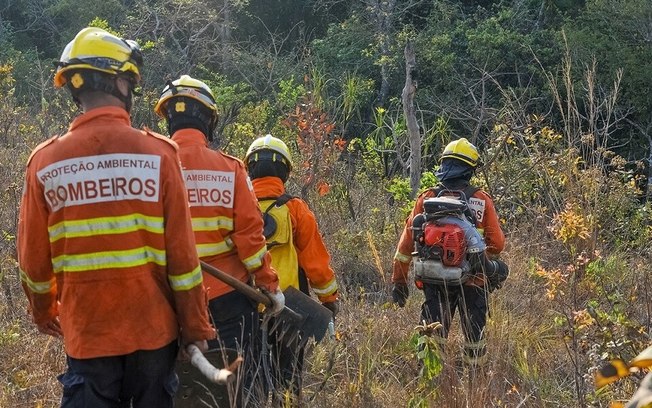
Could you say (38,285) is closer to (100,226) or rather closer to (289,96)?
(100,226)

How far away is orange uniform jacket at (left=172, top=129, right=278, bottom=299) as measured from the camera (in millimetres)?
3748

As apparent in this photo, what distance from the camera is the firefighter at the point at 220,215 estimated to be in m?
3.75

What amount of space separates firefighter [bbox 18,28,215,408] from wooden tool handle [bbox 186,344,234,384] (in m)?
0.05

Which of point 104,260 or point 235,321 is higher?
point 104,260

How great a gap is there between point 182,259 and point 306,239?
166 cm

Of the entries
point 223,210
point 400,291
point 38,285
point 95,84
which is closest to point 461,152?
point 400,291

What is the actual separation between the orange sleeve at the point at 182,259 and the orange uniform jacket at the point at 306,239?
1.57 meters

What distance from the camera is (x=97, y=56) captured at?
2801 mm

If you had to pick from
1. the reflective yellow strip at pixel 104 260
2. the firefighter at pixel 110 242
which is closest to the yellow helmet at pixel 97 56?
the firefighter at pixel 110 242

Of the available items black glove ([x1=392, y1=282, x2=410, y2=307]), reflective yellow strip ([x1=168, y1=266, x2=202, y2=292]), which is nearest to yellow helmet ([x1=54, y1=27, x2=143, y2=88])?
reflective yellow strip ([x1=168, y1=266, x2=202, y2=292])

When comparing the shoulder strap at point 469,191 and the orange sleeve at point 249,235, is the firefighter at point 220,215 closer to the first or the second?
the orange sleeve at point 249,235

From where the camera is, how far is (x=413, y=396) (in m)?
3.94

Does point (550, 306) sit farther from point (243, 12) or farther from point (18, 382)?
point (243, 12)

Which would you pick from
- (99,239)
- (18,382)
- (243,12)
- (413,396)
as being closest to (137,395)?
(99,239)
